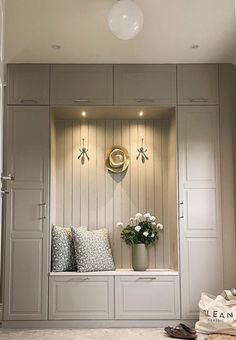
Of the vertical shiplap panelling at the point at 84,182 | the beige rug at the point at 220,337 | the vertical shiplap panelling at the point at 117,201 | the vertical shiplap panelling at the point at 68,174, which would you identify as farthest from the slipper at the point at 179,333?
the vertical shiplap panelling at the point at 68,174

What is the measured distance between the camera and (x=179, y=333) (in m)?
3.65

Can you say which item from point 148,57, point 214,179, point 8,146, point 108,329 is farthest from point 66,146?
point 108,329

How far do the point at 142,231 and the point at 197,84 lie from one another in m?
1.61

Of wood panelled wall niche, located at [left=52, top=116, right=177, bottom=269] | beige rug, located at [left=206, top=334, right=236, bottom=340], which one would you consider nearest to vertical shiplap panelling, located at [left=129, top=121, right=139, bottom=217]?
wood panelled wall niche, located at [left=52, top=116, right=177, bottom=269]

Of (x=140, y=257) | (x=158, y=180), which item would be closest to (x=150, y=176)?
(x=158, y=180)

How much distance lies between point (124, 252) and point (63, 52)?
85.3 inches

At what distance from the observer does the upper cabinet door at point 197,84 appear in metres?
4.25

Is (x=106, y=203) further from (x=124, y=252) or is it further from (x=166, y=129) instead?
(x=166, y=129)

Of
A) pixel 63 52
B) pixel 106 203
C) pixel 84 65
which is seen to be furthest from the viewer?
pixel 106 203

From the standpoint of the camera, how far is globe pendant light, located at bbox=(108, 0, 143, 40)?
9.48 feet

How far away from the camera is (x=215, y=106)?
4262 mm

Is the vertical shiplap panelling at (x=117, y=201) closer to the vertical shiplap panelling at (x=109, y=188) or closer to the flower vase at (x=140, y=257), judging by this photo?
the vertical shiplap panelling at (x=109, y=188)

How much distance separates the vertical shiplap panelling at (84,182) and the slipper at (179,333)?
142 centimetres

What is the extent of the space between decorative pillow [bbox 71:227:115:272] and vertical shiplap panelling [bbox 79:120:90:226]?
0.29 m
